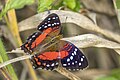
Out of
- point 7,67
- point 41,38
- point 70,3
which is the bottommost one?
point 7,67

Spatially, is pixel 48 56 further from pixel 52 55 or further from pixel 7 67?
pixel 7 67

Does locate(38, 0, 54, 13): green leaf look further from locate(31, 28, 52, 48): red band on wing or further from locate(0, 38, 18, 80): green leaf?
locate(0, 38, 18, 80): green leaf

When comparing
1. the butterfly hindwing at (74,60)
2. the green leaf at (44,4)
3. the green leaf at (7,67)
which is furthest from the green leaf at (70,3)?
the green leaf at (7,67)

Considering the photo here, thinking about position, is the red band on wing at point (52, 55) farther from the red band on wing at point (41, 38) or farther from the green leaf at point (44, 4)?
the green leaf at point (44, 4)

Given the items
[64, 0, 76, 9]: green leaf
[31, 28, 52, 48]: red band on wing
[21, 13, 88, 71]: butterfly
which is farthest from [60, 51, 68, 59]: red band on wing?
[64, 0, 76, 9]: green leaf

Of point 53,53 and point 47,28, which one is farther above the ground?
point 47,28

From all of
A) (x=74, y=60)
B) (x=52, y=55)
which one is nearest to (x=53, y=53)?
(x=52, y=55)

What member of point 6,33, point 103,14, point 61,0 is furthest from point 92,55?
point 61,0
